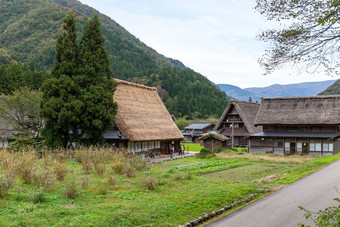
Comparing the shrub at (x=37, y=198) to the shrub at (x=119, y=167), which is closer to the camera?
the shrub at (x=37, y=198)

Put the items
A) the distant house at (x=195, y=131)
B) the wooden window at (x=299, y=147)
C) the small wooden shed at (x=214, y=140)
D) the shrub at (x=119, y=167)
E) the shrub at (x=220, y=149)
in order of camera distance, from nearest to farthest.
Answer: the shrub at (x=119, y=167)
the wooden window at (x=299, y=147)
the shrub at (x=220, y=149)
the small wooden shed at (x=214, y=140)
the distant house at (x=195, y=131)

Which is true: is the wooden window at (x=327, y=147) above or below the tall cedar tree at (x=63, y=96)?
below

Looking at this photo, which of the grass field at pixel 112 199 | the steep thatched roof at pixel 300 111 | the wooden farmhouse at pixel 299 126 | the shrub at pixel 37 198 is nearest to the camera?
the grass field at pixel 112 199

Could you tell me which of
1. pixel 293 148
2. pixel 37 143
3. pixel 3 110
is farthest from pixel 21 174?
pixel 293 148

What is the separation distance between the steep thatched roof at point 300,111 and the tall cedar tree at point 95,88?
2046cm

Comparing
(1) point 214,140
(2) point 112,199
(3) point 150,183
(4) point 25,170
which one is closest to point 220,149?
(1) point 214,140

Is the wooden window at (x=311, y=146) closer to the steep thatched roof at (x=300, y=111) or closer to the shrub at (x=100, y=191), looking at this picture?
the steep thatched roof at (x=300, y=111)

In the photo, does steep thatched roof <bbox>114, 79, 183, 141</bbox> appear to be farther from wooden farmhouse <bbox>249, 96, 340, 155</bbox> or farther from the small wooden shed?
wooden farmhouse <bbox>249, 96, 340, 155</bbox>

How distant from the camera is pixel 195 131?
214ft

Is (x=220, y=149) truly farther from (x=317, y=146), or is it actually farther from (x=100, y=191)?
(x=100, y=191)

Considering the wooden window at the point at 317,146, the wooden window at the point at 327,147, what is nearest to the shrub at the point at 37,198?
the wooden window at the point at 317,146

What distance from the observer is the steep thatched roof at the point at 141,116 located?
27281mm

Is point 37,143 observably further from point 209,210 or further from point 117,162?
point 209,210

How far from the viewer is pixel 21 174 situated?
1205cm
